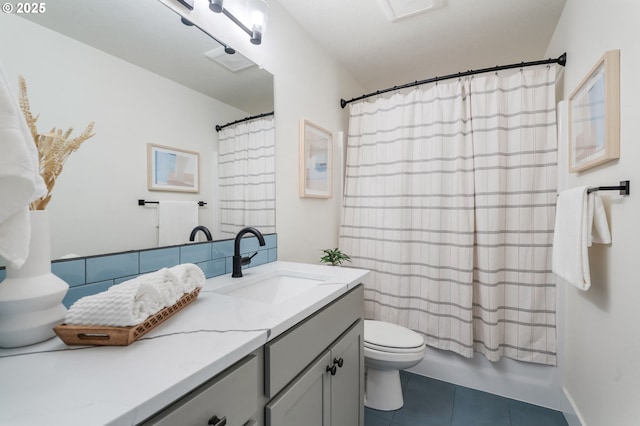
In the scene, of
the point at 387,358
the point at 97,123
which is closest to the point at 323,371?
the point at 387,358

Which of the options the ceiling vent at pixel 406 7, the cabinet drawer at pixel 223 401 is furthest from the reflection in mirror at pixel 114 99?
the ceiling vent at pixel 406 7

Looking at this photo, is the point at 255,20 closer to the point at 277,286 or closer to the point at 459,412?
the point at 277,286

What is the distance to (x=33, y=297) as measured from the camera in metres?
0.63

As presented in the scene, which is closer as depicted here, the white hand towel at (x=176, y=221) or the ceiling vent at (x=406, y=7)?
the white hand towel at (x=176, y=221)

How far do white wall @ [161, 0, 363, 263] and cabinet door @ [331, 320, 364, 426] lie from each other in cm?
69

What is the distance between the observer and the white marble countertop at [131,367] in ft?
1.39

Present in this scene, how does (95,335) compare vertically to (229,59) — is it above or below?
below

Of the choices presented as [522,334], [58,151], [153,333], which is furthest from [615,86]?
[58,151]

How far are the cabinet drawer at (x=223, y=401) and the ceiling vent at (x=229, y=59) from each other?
1.28 meters

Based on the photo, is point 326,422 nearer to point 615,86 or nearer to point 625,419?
point 625,419

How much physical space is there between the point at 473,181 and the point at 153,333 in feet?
6.35

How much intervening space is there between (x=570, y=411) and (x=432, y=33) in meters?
2.44

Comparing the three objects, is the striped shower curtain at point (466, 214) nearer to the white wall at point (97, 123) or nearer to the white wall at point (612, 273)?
the white wall at point (612, 273)

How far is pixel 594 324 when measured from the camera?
131cm
